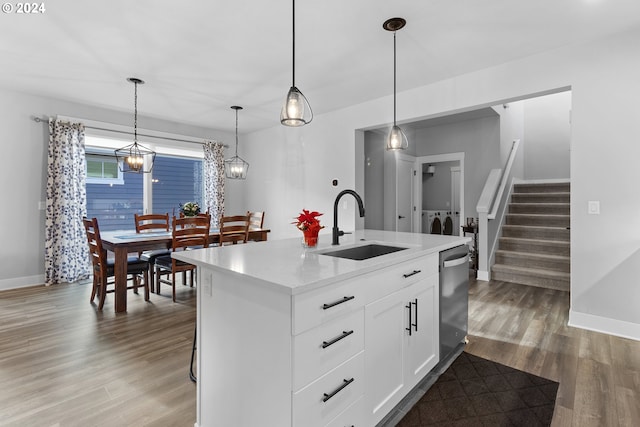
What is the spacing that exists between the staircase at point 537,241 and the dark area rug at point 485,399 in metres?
2.65

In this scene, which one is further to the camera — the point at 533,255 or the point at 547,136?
the point at 547,136

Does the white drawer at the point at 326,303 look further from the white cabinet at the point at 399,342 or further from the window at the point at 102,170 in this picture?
the window at the point at 102,170

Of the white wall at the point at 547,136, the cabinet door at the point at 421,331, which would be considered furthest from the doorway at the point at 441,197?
the cabinet door at the point at 421,331

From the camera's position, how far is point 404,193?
6340mm

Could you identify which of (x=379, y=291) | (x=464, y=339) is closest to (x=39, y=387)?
(x=379, y=291)

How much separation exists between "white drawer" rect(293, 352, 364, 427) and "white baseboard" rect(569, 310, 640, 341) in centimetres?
263

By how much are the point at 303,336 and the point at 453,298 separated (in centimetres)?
153

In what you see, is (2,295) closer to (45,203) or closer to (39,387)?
(45,203)

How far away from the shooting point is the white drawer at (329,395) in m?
1.20

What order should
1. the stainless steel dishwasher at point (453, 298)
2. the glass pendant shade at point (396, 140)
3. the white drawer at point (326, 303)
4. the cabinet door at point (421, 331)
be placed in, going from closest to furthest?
the white drawer at point (326, 303), the cabinet door at point (421, 331), the stainless steel dishwasher at point (453, 298), the glass pendant shade at point (396, 140)

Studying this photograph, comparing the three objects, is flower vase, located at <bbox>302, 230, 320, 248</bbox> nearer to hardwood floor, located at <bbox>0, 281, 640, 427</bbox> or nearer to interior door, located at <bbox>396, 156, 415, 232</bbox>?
hardwood floor, located at <bbox>0, 281, 640, 427</bbox>

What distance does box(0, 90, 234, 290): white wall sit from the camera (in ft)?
13.7

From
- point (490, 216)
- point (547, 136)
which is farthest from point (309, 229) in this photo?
point (547, 136)

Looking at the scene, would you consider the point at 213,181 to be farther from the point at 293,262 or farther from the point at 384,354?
the point at 384,354
